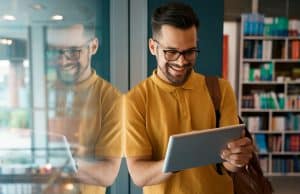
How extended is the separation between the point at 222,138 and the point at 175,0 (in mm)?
692

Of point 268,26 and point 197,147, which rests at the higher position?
point 268,26

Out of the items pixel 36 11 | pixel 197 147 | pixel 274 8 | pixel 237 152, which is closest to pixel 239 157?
pixel 237 152

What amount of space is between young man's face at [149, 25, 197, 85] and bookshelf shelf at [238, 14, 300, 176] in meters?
3.72

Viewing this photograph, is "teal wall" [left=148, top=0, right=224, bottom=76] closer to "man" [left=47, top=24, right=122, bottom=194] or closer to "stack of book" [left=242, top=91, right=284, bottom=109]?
"man" [left=47, top=24, right=122, bottom=194]

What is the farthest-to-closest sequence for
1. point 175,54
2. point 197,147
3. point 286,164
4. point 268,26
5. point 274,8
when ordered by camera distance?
point 274,8 → point 286,164 → point 268,26 → point 175,54 → point 197,147

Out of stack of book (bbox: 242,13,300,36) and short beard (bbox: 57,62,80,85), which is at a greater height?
stack of book (bbox: 242,13,300,36)

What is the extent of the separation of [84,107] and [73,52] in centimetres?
26

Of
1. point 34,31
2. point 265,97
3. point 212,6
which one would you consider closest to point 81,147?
→ point 34,31

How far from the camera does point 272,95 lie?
4.97 meters

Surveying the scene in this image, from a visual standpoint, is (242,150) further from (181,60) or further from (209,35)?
(209,35)

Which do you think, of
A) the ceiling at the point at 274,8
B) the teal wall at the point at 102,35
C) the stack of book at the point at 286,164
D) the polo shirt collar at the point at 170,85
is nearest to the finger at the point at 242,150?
the polo shirt collar at the point at 170,85

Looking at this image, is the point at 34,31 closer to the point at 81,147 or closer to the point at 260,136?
the point at 81,147

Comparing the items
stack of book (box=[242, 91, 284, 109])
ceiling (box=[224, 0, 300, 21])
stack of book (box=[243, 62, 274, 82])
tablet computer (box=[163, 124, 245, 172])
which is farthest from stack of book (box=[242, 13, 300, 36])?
tablet computer (box=[163, 124, 245, 172])

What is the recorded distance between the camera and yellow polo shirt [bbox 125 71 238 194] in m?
1.42
